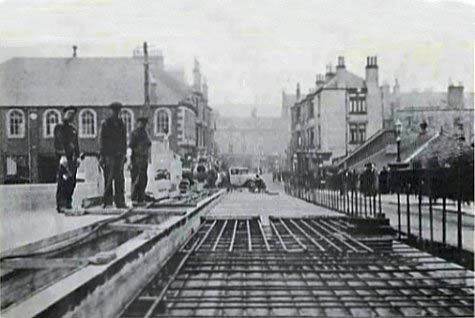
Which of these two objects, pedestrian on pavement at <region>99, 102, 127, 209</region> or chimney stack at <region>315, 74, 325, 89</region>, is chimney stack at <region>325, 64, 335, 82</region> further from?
pedestrian on pavement at <region>99, 102, 127, 209</region>

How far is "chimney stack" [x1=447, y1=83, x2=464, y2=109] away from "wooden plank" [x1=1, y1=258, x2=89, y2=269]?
2.79ft

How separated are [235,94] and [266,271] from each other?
395 mm

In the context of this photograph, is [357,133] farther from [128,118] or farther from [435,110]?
[128,118]

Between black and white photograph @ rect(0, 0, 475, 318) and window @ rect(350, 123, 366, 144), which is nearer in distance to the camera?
black and white photograph @ rect(0, 0, 475, 318)

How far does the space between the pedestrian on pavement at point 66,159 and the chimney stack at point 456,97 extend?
2.68 feet

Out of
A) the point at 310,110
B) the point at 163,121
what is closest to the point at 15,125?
the point at 163,121

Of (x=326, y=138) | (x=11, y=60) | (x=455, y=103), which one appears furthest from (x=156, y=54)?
(x=455, y=103)

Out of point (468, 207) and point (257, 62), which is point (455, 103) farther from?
point (257, 62)

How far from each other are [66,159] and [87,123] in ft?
0.29

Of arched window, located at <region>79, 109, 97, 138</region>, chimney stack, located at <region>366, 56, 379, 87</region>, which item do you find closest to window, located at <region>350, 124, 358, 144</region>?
chimney stack, located at <region>366, 56, 379, 87</region>

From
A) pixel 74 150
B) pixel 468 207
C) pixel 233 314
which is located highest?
pixel 74 150

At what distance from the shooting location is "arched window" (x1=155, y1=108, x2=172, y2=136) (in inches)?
53.9

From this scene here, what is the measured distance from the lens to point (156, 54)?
1.38 meters

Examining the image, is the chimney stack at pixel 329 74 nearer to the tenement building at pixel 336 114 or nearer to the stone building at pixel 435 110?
the tenement building at pixel 336 114
